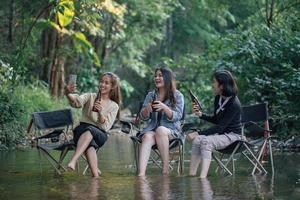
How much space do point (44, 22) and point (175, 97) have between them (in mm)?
10572

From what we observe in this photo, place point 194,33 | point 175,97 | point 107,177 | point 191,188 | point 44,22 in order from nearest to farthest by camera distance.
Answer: point 191,188
point 107,177
point 175,97
point 44,22
point 194,33

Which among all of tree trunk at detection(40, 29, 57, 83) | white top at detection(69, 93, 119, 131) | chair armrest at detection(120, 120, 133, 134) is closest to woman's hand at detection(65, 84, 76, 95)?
white top at detection(69, 93, 119, 131)

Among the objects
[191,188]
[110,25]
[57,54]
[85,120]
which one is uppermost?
[110,25]

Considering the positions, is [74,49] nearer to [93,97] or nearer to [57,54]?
[57,54]

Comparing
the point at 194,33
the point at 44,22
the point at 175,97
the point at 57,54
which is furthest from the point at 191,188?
the point at 194,33

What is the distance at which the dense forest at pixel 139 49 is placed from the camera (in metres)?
14.1

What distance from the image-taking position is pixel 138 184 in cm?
745

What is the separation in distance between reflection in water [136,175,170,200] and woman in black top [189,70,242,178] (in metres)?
0.62

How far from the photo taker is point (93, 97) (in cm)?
871

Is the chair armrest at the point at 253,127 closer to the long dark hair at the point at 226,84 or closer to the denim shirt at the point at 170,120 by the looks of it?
the long dark hair at the point at 226,84

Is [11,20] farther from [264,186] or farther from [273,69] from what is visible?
[264,186]

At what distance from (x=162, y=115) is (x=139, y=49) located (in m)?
24.6

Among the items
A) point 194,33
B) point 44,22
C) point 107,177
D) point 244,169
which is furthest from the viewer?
point 194,33

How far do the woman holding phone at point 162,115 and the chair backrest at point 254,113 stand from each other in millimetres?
1029
